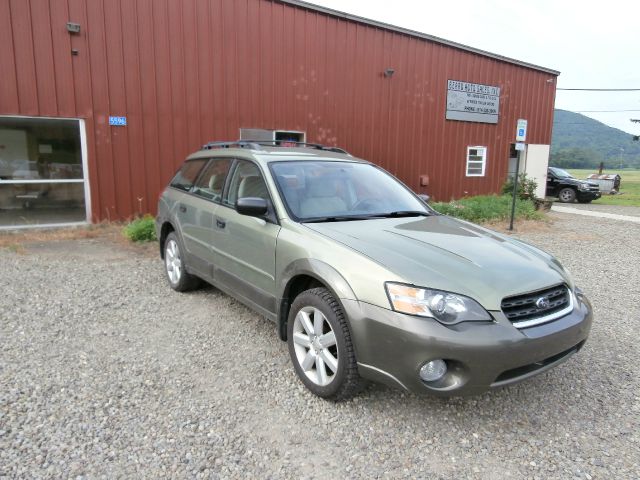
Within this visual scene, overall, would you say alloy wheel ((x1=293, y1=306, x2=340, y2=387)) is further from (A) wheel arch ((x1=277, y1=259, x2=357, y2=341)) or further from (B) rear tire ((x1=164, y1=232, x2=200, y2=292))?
(B) rear tire ((x1=164, y1=232, x2=200, y2=292))

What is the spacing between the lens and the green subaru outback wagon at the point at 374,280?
7.82 ft

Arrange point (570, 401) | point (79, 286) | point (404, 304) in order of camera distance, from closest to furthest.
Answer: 1. point (404, 304)
2. point (570, 401)
3. point (79, 286)

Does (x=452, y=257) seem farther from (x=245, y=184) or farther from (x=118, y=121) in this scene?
(x=118, y=121)

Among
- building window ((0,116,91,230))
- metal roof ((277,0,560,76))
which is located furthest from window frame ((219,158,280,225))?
metal roof ((277,0,560,76))

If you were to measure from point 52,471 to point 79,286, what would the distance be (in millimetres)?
3383

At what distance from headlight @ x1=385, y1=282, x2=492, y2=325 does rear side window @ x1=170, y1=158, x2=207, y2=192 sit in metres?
3.02

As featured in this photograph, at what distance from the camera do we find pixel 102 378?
3105mm

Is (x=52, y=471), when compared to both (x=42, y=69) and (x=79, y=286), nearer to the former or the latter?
(x=79, y=286)

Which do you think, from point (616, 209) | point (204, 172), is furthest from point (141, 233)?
point (616, 209)

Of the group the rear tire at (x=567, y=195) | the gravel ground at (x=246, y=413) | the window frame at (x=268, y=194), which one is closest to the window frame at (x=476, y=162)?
the rear tire at (x=567, y=195)

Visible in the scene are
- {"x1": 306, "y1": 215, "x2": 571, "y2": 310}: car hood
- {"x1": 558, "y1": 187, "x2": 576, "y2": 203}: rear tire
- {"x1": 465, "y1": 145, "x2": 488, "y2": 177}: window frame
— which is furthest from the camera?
{"x1": 558, "y1": 187, "x2": 576, "y2": 203}: rear tire

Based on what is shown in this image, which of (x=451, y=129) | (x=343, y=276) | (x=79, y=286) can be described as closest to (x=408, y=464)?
(x=343, y=276)

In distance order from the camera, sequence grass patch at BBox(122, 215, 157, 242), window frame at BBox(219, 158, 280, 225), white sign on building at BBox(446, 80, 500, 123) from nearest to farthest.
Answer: window frame at BBox(219, 158, 280, 225)
grass patch at BBox(122, 215, 157, 242)
white sign on building at BBox(446, 80, 500, 123)

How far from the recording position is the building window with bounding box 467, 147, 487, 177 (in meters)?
13.9
